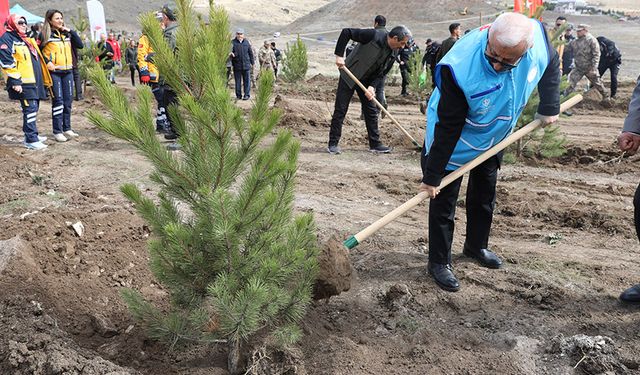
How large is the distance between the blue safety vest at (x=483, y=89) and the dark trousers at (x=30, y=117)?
5.65 meters

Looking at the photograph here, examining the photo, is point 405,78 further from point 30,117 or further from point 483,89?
point 483,89

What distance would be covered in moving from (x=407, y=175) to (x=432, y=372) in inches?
147

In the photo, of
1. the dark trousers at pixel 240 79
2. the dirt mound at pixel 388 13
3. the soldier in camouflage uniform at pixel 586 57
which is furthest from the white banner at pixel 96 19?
the dirt mound at pixel 388 13

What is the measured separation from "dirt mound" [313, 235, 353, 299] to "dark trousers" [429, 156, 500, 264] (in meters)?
0.70

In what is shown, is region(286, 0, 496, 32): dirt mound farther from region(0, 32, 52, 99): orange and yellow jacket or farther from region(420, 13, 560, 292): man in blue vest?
region(420, 13, 560, 292): man in blue vest

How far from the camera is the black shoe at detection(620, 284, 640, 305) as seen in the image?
3273mm

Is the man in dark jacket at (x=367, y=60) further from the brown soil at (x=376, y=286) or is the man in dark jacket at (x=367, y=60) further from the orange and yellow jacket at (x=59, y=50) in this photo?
the orange and yellow jacket at (x=59, y=50)

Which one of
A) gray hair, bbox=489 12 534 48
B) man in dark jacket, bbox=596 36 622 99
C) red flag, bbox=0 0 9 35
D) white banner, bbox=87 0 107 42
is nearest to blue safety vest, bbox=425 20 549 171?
gray hair, bbox=489 12 534 48

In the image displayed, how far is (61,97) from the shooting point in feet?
24.1

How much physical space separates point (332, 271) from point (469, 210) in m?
1.25

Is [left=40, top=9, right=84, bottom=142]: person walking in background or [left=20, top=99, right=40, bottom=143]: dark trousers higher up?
[left=40, top=9, right=84, bottom=142]: person walking in background

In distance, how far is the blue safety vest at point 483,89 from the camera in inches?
113

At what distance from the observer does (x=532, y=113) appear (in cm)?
614

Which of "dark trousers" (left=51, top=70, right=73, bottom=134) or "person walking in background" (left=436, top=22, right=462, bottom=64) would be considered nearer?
"dark trousers" (left=51, top=70, right=73, bottom=134)
